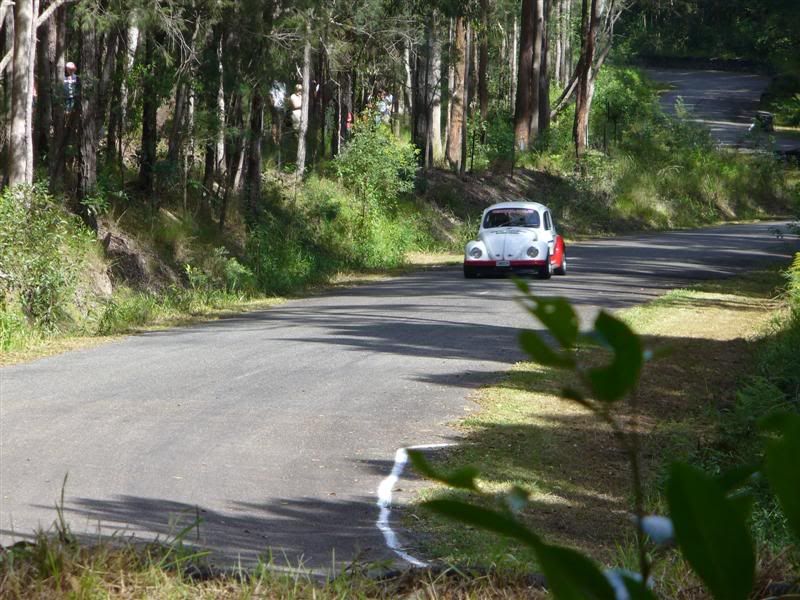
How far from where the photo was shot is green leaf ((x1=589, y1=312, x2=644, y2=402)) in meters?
0.91

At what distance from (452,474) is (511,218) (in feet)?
79.5

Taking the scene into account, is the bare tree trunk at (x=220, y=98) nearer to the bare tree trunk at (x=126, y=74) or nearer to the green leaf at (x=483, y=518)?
the bare tree trunk at (x=126, y=74)

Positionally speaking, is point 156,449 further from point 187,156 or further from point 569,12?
point 569,12

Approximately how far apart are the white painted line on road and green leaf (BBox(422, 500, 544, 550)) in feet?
14.9

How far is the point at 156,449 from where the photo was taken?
30.6 ft

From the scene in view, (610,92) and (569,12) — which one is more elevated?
(569,12)

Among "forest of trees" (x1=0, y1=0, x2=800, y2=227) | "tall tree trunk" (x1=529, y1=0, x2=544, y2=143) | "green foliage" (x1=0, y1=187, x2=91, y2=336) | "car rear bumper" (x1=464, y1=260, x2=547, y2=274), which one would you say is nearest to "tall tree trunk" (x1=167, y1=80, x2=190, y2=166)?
"forest of trees" (x1=0, y1=0, x2=800, y2=227)

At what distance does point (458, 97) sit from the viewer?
3922cm

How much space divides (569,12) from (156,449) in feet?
199

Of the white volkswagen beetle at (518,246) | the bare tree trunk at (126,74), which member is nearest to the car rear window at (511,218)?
the white volkswagen beetle at (518,246)

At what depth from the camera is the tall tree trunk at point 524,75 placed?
40.0m

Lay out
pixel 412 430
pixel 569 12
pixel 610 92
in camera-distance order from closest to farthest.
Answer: pixel 412 430 < pixel 610 92 < pixel 569 12

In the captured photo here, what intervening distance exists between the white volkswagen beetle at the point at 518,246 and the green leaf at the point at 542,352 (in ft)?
74.0

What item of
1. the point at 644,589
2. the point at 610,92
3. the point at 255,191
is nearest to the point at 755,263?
the point at 255,191
